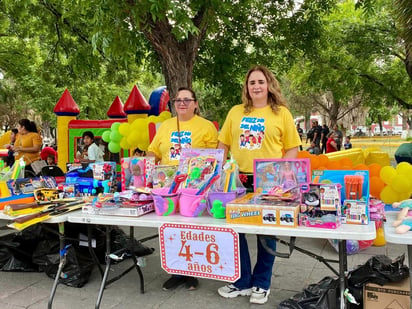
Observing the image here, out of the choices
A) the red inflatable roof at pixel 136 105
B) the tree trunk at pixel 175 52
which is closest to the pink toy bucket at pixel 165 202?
the tree trunk at pixel 175 52

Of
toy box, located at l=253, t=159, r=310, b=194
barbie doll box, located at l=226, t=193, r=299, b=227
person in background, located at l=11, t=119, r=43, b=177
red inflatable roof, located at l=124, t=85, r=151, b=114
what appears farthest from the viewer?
red inflatable roof, located at l=124, t=85, r=151, b=114

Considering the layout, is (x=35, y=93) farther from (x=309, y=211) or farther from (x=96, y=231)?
(x=309, y=211)

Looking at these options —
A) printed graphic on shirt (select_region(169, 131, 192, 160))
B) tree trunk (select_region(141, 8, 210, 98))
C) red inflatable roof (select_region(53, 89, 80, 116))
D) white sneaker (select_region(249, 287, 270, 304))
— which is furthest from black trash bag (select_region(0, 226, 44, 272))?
red inflatable roof (select_region(53, 89, 80, 116))

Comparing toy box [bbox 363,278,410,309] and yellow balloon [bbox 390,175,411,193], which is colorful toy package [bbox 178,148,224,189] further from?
yellow balloon [bbox 390,175,411,193]

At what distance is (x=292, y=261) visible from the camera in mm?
4188

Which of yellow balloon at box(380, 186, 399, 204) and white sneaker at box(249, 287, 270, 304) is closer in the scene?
white sneaker at box(249, 287, 270, 304)

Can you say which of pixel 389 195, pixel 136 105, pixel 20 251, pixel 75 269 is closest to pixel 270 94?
pixel 389 195

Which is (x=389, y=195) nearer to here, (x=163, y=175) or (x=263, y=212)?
(x=263, y=212)

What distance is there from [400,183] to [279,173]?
5.69 ft

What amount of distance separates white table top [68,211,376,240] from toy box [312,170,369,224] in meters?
0.07

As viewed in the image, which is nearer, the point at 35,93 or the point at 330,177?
the point at 330,177

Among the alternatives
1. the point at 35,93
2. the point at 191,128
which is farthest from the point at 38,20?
the point at 191,128

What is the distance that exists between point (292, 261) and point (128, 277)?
A: 1.73 meters

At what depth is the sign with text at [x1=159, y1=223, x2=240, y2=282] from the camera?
249 centimetres
